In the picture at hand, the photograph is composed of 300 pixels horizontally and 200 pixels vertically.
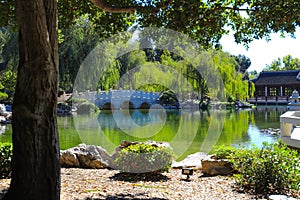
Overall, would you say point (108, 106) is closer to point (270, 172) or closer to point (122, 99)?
point (122, 99)

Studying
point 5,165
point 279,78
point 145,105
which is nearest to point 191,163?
point 5,165

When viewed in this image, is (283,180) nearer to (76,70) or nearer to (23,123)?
(23,123)

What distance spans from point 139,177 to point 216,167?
1170 millimetres

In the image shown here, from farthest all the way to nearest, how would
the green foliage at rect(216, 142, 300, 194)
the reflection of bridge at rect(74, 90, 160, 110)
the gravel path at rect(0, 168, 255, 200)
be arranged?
the reflection of bridge at rect(74, 90, 160, 110) < the green foliage at rect(216, 142, 300, 194) < the gravel path at rect(0, 168, 255, 200)

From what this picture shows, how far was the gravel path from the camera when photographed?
364 cm

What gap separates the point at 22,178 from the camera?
2.74 m

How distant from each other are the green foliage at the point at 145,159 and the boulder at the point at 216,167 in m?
0.56

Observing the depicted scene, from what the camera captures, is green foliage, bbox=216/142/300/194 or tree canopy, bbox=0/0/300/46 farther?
tree canopy, bbox=0/0/300/46

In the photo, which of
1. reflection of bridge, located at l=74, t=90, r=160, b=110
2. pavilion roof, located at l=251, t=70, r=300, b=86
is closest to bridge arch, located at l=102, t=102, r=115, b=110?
reflection of bridge, located at l=74, t=90, r=160, b=110

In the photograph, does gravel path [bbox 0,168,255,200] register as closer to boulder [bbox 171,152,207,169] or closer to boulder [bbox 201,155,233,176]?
boulder [bbox 201,155,233,176]

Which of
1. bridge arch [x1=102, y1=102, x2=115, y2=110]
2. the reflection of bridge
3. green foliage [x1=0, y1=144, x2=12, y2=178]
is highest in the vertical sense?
the reflection of bridge

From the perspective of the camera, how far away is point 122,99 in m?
26.0

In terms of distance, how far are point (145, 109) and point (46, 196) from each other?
2572 centimetres

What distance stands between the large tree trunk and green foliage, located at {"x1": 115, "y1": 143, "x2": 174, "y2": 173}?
229 cm
